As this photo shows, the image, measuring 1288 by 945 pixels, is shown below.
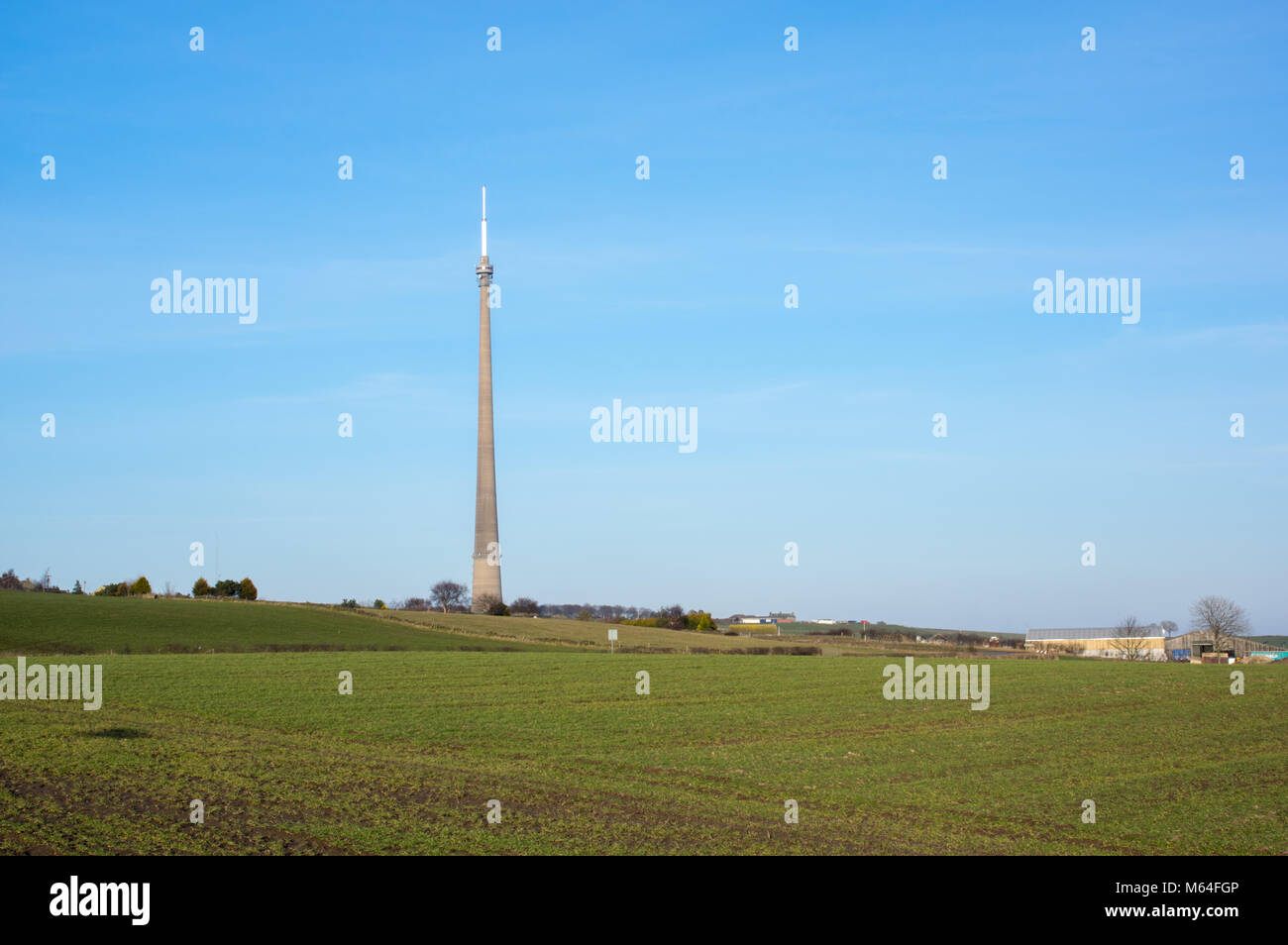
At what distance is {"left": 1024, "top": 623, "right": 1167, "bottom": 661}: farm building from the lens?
393 feet

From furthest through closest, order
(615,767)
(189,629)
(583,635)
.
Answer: (583,635), (189,629), (615,767)

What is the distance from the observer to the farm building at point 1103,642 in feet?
393

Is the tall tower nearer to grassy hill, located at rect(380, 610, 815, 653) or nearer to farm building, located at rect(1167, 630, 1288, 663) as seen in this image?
grassy hill, located at rect(380, 610, 815, 653)

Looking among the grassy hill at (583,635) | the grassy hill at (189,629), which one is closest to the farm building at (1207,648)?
the grassy hill at (583,635)

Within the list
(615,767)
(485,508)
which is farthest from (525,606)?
(615,767)

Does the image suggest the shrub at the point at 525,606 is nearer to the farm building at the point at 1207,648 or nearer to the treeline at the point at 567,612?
the treeline at the point at 567,612

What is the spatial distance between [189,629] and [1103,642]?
108440 mm

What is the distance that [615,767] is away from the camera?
88.5 feet

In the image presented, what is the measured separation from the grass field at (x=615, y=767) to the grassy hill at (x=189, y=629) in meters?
17.2

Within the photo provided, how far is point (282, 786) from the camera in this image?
20375 millimetres

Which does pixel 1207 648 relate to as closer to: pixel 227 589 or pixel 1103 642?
pixel 1103 642

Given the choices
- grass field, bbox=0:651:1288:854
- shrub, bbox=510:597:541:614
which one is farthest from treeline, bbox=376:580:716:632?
grass field, bbox=0:651:1288:854

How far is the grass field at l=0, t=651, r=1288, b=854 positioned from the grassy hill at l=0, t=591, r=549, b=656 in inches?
676
